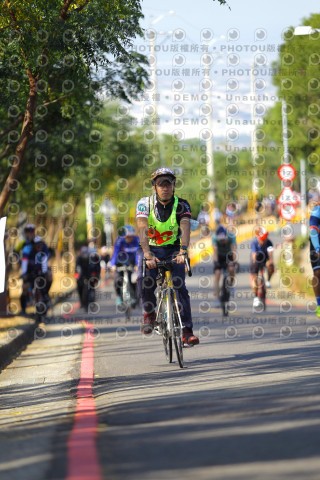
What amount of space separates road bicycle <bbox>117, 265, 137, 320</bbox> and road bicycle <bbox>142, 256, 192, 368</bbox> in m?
9.19

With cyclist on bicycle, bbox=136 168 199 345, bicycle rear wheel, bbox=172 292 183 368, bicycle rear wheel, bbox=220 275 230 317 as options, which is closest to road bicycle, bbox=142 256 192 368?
bicycle rear wheel, bbox=172 292 183 368

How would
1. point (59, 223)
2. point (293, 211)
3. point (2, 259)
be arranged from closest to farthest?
1. point (2, 259)
2. point (293, 211)
3. point (59, 223)

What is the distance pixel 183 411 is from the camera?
309 inches

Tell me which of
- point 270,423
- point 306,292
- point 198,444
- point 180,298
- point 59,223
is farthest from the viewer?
point 59,223

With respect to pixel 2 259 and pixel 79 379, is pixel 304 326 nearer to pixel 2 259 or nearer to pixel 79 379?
pixel 79 379

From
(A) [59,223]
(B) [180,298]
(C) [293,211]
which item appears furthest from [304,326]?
(A) [59,223]

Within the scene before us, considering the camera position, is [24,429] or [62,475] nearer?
[62,475]

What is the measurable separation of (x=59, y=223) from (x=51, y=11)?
43505 millimetres

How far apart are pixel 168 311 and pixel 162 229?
0.99 meters

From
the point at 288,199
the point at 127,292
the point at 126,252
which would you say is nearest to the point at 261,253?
the point at 126,252

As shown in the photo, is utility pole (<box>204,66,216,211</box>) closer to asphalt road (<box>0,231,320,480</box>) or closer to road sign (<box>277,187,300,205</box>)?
road sign (<box>277,187,300,205</box>)

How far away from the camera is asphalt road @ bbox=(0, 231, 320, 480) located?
5.86 meters

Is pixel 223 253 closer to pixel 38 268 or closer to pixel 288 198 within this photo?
pixel 38 268

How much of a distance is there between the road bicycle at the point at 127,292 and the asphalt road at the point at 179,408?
14.1 feet
